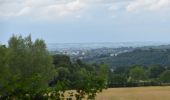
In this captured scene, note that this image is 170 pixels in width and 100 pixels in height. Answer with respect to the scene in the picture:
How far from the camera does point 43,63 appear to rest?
6450cm

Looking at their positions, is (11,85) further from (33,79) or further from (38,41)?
(38,41)

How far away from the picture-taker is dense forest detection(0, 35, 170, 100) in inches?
282

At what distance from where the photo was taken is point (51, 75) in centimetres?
6500

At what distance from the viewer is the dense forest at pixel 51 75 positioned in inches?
282

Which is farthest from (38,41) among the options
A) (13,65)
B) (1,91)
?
(1,91)

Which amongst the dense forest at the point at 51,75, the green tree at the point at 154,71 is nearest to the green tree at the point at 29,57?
the dense forest at the point at 51,75

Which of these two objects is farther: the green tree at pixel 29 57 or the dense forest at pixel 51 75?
the green tree at pixel 29 57

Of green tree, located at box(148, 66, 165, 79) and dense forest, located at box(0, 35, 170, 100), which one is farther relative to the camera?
green tree, located at box(148, 66, 165, 79)

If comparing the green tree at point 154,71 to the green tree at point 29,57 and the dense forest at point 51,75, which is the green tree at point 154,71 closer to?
the dense forest at point 51,75

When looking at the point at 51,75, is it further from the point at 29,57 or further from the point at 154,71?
the point at 154,71

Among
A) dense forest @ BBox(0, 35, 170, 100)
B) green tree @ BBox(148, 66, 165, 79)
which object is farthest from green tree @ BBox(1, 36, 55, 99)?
green tree @ BBox(148, 66, 165, 79)

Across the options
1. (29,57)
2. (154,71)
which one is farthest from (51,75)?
(154,71)

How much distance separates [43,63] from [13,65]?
5012mm

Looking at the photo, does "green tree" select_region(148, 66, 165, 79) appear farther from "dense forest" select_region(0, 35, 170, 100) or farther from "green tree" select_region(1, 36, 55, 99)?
"green tree" select_region(1, 36, 55, 99)
